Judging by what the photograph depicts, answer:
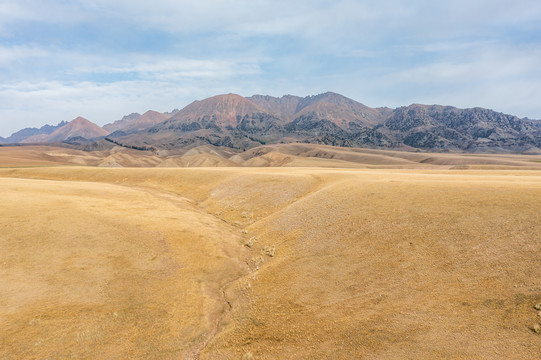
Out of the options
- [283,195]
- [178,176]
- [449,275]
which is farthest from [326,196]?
[178,176]

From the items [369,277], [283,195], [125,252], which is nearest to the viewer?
[369,277]

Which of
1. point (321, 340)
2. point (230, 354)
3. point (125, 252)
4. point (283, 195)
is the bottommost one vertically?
point (230, 354)

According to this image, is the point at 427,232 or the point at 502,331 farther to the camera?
the point at 427,232

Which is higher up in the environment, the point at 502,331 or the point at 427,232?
the point at 427,232

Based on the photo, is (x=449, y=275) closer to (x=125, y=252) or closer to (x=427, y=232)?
(x=427, y=232)

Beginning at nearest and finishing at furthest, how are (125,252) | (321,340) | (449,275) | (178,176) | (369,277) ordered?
1. (321,340)
2. (449,275)
3. (369,277)
4. (125,252)
5. (178,176)

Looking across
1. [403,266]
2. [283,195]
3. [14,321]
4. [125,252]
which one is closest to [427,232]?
[403,266]

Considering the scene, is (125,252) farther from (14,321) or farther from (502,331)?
(502,331)
